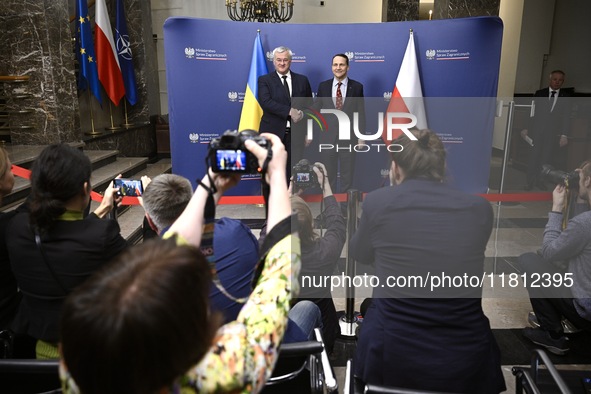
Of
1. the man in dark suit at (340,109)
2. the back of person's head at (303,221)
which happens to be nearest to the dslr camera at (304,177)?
the back of person's head at (303,221)

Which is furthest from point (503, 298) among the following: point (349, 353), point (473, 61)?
point (473, 61)

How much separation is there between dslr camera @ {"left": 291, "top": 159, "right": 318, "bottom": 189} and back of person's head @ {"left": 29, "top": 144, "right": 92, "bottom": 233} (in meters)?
1.00

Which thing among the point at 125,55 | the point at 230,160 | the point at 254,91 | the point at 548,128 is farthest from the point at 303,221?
the point at 125,55

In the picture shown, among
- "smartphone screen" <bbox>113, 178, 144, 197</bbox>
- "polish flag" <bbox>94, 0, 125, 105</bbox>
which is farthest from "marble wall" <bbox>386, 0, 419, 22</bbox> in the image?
"smartphone screen" <bbox>113, 178, 144, 197</bbox>

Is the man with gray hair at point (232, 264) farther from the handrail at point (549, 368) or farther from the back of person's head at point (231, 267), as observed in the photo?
the handrail at point (549, 368)

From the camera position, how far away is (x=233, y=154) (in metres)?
1.04

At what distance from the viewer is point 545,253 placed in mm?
2258

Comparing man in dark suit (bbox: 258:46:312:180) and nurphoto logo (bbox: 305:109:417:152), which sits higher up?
man in dark suit (bbox: 258:46:312:180)

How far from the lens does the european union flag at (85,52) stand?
6.02 m

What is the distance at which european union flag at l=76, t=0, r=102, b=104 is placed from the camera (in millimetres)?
6016

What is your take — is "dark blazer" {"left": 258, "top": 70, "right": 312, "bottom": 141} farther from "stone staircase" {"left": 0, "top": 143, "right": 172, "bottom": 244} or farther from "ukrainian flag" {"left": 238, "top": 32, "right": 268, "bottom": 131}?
Result: "stone staircase" {"left": 0, "top": 143, "right": 172, "bottom": 244}

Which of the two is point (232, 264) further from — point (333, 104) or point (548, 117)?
point (548, 117)

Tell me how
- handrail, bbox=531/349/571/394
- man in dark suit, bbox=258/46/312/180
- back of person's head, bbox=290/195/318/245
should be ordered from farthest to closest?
man in dark suit, bbox=258/46/312/180
back of person's head, bbox=290/195/318/245
handrail, bbox=531/349/571/394

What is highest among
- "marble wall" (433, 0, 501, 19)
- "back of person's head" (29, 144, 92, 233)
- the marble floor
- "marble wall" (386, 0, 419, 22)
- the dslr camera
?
"marble wall" (386, 0, 419, 22)
